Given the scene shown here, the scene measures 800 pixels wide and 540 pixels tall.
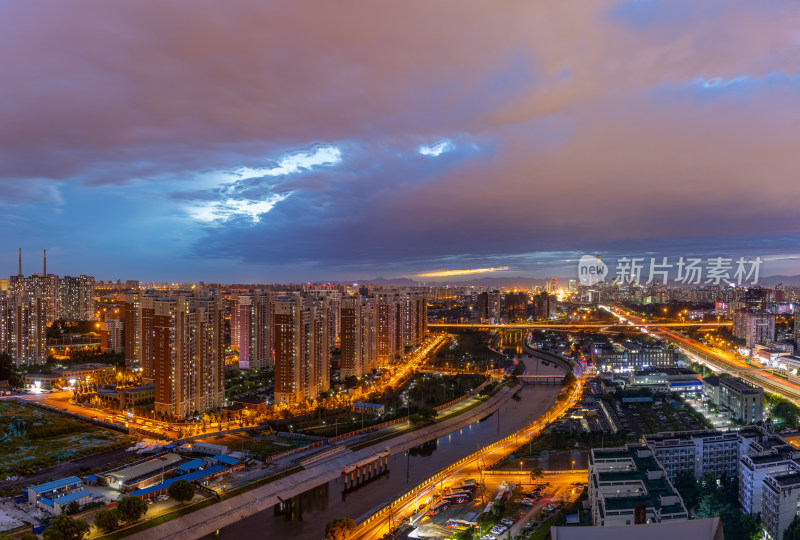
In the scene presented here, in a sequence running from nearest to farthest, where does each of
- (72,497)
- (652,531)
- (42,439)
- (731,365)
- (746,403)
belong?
(652,531) → (72,497) → (42,439) → (746,403) → (731,365)

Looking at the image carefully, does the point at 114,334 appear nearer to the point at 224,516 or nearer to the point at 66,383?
the point at 66,383

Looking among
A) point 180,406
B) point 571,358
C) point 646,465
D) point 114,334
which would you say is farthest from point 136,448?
point 571,358

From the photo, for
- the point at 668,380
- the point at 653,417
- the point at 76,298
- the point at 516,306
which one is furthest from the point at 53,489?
the point at 516,306

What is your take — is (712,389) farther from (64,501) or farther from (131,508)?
(64,501)

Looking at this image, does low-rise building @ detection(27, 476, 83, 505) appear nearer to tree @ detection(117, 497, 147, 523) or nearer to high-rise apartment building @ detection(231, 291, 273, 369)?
tree @ detection(117, 497, 147, 523)

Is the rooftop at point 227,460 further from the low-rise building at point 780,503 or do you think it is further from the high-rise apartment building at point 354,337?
the low-rise building at point 780,503
